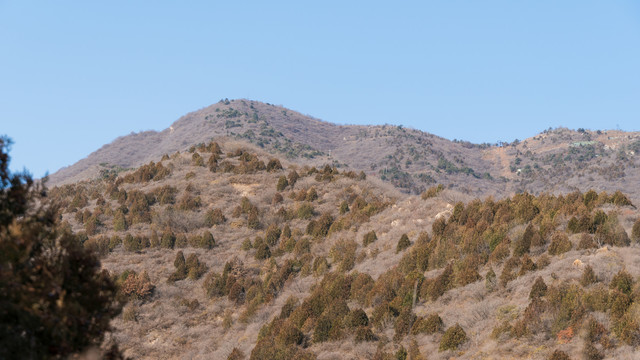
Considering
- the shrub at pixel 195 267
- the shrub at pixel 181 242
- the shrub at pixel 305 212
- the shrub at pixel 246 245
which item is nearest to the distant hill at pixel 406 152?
the shrub at pixel 181 242

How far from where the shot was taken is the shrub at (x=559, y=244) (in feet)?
76.3

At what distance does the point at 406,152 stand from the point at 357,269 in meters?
81.8

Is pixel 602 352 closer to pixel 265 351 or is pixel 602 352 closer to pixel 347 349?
pixel 347 349

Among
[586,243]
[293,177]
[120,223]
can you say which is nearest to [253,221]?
[293,177]

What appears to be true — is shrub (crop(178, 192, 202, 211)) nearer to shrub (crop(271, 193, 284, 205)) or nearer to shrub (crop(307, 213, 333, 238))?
shrub (crop(271, 193, 284, 205))

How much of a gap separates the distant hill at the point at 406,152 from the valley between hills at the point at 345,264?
131 ft

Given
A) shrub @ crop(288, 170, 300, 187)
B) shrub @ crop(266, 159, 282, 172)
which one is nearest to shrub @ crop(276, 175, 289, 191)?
shrub @ crop(288, 170, 300, 187)

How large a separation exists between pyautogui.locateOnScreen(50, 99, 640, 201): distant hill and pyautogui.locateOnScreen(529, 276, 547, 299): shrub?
207 ft

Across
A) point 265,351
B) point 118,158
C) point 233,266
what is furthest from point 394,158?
point 265,351

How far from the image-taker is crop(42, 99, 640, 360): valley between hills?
63.7ft

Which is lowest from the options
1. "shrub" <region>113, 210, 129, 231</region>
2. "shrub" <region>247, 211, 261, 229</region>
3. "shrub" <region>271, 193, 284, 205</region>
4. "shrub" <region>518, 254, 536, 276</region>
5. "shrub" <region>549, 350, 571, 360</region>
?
"shrub" <region>549, 350, 571, 360</region>

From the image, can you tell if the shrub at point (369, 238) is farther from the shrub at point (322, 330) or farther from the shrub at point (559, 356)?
the shrub at point (559, 356)

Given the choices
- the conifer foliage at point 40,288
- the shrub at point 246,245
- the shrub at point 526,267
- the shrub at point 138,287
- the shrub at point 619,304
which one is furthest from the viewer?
the shrub at point 246,245

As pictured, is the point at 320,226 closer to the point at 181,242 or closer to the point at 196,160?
the point at 181,242
